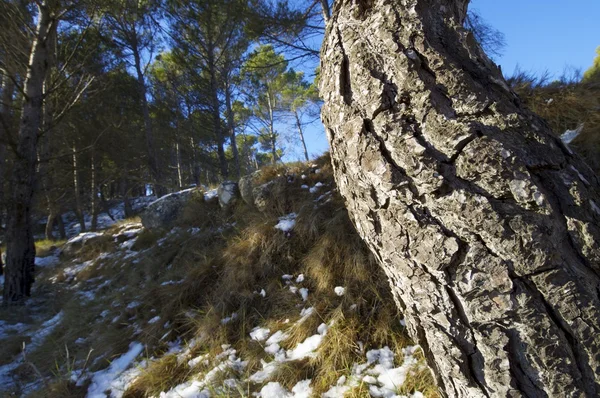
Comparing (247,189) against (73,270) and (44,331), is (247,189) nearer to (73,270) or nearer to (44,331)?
(44,331)

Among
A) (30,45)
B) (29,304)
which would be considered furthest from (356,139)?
(30,45)

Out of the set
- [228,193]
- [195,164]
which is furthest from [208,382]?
[195,164]

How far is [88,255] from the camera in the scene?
6.41m

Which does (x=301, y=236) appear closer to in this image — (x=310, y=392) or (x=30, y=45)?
(x=310, y=392)

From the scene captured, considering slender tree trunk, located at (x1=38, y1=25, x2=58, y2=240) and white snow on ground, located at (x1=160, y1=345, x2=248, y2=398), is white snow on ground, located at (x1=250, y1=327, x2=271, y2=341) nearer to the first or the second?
white snow on ground, located at (x1=160, y1=345, x2=248, y2=398)

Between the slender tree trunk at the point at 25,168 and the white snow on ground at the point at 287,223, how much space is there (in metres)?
4.28

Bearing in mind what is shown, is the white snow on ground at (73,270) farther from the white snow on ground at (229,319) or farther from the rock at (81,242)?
the white snow on ground at (229,319)

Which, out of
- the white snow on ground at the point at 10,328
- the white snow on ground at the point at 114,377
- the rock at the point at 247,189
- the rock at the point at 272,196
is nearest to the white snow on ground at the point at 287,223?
the rock at the point at 272,196

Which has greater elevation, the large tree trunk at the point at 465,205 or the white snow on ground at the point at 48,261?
the white snow on ground at the point at 48,261

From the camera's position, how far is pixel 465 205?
0.58 m

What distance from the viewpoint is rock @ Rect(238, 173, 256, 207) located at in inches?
185

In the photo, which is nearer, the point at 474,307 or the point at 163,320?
the point at 474,307

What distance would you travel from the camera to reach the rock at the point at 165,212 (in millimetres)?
5914

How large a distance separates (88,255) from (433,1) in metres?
7.56
